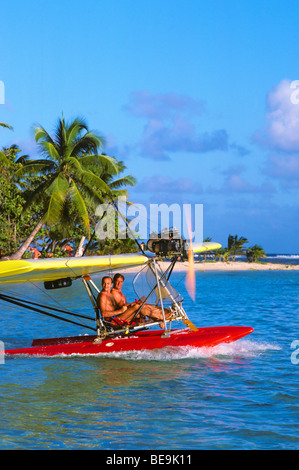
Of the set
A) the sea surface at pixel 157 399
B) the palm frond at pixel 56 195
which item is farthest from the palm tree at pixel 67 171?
the sea surface at pixel 157 399

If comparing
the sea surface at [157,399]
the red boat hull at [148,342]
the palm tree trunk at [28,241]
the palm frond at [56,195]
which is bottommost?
the sea surface at [157,399]

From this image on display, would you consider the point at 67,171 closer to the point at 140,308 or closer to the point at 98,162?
the point at 98,162

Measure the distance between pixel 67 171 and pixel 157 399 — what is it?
24.0 metres

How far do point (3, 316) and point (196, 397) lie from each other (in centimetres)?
1367

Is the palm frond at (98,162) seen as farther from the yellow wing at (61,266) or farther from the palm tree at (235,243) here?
the palm tree at (235,243)

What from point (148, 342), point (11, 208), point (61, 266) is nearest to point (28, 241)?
point (11, 208)

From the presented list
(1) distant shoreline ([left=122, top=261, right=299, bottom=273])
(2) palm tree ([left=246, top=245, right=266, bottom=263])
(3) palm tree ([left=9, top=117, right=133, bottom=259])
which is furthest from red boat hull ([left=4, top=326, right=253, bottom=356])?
(2) palm tree ([left=246, top=245, right=266, bottom=263])

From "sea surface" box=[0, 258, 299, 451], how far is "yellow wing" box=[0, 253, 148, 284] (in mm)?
1767

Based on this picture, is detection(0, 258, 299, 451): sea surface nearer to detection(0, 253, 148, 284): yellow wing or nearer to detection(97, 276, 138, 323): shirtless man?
detection(97, 276, 138, 323): shirtless man

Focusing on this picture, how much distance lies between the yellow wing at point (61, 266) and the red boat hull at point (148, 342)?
4.81 ft

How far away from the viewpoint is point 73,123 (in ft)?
103

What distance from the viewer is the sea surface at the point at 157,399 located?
6727 millimetres
